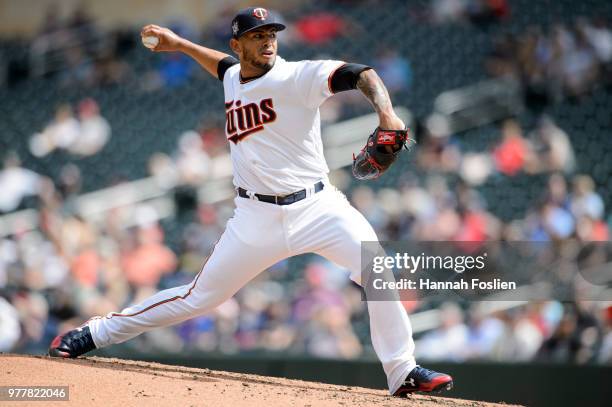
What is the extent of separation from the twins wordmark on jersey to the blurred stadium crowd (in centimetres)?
335

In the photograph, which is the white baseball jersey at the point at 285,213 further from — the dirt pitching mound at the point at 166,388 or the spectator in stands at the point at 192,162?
the spectator in stands at the point at 192,162

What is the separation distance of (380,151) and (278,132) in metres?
0.64

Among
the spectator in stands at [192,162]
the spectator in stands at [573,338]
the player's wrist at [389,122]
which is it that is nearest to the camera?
the player's wrist at [389,122]

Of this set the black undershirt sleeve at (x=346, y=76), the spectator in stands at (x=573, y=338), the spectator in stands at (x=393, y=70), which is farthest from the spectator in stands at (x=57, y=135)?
the black undershirt sleeve at (x=346, y=76)

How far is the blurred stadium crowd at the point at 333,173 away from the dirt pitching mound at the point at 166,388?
2.88 metres

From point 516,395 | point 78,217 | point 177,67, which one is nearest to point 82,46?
point 177,67

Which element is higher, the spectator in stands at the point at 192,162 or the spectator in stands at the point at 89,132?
the spectator in stands at the point at 89,132

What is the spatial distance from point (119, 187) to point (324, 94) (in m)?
5.73

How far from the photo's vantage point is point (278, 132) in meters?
4.34

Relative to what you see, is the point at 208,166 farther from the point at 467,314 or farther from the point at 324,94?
the point at 324,94

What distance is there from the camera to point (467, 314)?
7695 millimetres
